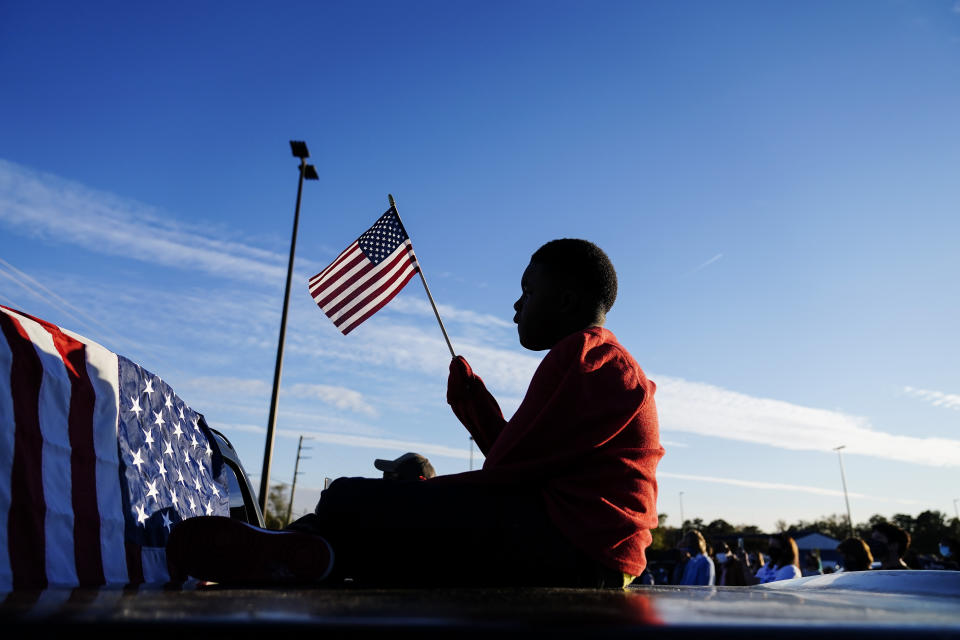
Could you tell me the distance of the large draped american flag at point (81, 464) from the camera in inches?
69.6

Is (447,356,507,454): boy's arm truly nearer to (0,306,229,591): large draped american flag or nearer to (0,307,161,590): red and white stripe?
(0,306,229,591): large draped american flag

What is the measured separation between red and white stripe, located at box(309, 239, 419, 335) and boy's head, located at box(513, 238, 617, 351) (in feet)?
9.57

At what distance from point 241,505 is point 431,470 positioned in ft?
3.16

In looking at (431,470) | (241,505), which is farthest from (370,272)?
(241,505)

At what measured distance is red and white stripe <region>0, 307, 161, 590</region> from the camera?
1.75m

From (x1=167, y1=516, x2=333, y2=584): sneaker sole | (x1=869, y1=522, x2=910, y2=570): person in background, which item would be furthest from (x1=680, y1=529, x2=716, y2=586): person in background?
(x1=167, y1=516, x2=333, y2=584): sneaker sole

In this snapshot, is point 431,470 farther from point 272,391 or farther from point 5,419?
point 272,391

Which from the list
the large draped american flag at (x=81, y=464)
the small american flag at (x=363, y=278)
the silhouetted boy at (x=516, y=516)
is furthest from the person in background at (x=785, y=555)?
the large draped american flag at (x=81, y=464)

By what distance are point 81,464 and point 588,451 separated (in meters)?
1.56

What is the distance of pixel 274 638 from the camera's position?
73 cm

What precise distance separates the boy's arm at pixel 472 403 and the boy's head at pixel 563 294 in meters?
0.48

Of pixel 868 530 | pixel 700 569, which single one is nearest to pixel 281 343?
pixel 700 569

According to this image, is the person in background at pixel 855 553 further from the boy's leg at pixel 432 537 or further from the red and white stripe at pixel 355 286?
the boy's leg at pixel 432 537

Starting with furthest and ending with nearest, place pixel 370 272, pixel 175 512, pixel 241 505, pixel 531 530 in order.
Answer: pixel 370 272
pixel 241 505
pixel 175 512
pixel 531 530
